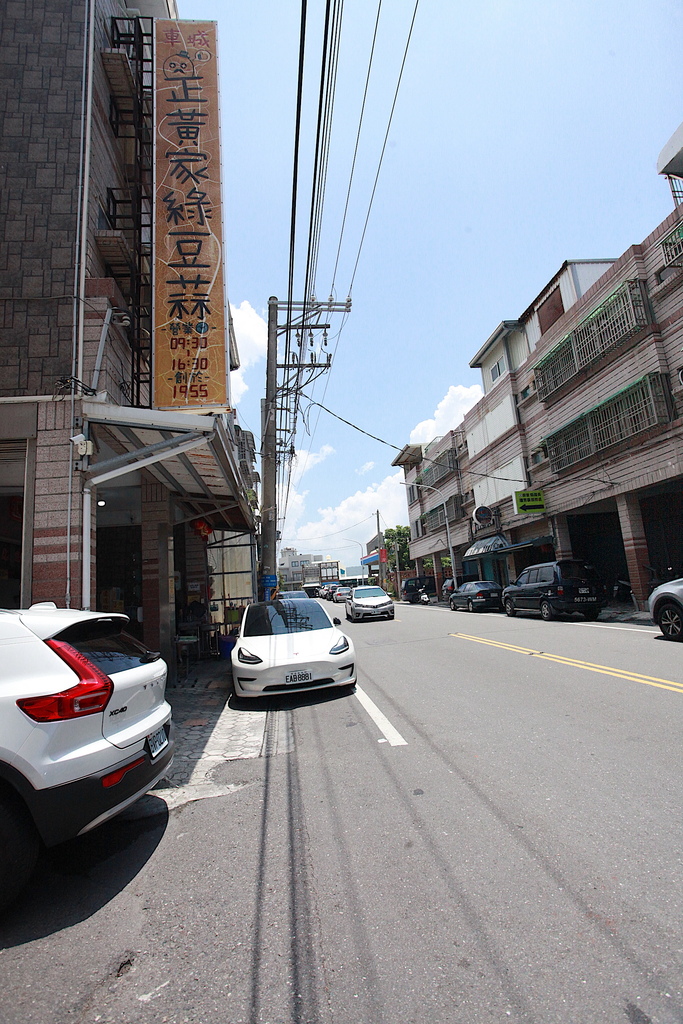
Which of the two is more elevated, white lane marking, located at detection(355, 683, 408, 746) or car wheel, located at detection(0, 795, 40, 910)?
car wheel, located at detection(0, 795, 40, 910)

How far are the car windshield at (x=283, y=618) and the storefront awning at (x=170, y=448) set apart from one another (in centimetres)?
242

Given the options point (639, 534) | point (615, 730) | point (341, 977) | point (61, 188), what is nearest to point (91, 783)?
point (341, 977)

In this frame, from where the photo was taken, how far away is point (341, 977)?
2162 mm

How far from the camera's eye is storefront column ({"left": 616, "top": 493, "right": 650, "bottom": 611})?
17.3 metres

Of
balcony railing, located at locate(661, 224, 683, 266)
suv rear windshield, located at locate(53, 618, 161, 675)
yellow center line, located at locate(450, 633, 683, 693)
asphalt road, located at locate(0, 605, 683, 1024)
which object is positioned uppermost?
balcony railing, located at locate(661, 224, 683, 266)

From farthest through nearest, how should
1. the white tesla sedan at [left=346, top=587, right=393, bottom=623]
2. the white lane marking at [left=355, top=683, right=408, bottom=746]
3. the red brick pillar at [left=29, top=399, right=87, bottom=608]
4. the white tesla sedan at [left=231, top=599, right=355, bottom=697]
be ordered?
the white tesla sedan at [left=346, top=587, right=393, bottom=623], the white tesla sedan at [left=231, top=599, right=355, bottom=697], the red brick pillar at [left=29, top=399, right=87, bottom=608], the white lane marking at [left=355, top=683, right=408, bottom=746]

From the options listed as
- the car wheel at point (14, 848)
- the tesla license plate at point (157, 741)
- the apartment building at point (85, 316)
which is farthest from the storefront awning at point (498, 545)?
the car wheel at point (14, 848)

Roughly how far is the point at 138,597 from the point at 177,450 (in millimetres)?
7313

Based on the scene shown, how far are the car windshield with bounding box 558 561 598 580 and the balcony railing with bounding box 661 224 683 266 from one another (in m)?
9.03

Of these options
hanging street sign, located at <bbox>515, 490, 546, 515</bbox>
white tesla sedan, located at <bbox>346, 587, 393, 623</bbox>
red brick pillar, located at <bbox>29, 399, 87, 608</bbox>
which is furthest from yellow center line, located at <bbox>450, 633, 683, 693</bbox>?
hanging street sign, located at <bbox>515, 490, 546, 515</bbox>

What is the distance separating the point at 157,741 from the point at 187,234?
299 inches

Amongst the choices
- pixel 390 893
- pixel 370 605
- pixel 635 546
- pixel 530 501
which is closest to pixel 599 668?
pixel 390 893

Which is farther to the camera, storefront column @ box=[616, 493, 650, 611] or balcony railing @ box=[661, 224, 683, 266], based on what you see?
storefront column @ box=[616, 493, 650, 611]

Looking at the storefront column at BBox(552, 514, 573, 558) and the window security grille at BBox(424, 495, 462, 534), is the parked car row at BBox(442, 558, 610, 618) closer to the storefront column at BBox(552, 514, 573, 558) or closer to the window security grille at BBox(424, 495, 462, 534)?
the storefront column at BBox(552, 514, 573, 558)
